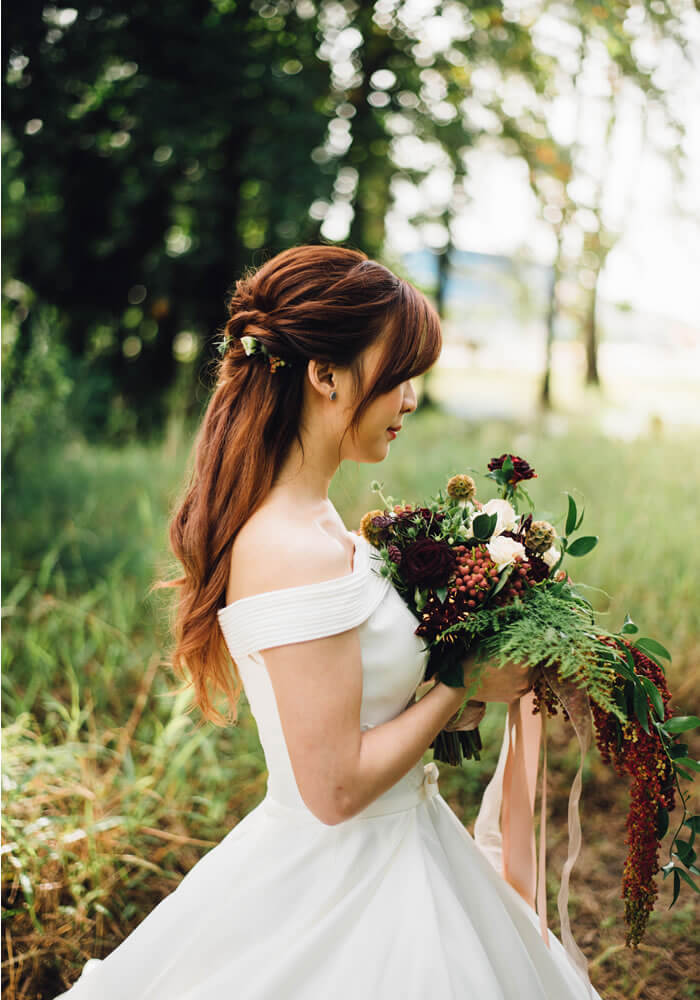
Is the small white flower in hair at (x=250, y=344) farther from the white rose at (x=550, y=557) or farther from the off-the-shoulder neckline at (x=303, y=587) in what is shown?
the white rose at (x=550, y=557)

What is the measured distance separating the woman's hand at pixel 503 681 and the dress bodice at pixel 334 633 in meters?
0.12

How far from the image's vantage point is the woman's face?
1.59m

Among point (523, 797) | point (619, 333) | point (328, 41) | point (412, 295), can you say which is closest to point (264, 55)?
point (328, 41)

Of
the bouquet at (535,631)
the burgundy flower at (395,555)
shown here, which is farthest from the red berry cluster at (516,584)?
the burgundy flower at (395,555)

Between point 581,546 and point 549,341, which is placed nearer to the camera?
point 581,546

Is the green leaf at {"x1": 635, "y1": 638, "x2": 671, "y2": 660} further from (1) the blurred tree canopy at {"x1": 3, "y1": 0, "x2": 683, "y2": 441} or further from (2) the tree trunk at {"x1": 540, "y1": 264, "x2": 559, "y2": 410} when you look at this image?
(2) the tree trunk at {"x1": 540, "y1": 264, "x2": 559, "y2": 410}

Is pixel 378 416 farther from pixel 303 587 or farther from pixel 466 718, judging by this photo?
pixel 466 718

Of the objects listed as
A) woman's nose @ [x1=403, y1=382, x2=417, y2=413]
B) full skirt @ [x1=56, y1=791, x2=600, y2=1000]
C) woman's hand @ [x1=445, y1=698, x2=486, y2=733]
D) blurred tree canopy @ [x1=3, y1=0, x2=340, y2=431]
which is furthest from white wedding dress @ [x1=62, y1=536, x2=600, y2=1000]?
blurred tree canopy @ [x1=3, y1=0, x2=340, y2=431]

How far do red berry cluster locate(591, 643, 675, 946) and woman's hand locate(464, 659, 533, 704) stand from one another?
16 cm

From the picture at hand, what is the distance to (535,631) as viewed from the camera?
4.86 feet

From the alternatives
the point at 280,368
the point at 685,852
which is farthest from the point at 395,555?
the point at 685,852

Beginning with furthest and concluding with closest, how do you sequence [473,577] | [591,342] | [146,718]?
[591,342] < [146,718] < [473,577]

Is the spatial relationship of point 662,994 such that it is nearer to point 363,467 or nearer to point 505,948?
point 505,948

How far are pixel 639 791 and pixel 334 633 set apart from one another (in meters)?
0.71
